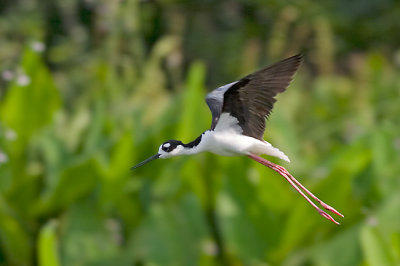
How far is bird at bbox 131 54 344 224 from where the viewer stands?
2.30ft

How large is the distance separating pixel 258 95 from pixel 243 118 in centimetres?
4

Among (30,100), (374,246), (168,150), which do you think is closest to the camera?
(168,150)

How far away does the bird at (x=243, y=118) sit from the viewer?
700 millimetres

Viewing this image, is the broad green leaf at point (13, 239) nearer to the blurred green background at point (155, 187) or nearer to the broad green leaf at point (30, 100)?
the blurred green background at point (155, 187)

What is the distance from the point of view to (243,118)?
0.77 meters

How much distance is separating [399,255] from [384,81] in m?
2.40

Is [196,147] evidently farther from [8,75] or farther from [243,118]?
[8,75]

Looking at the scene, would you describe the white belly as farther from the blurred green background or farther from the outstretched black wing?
the blurred green background

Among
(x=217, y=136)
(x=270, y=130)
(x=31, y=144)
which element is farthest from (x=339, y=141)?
(x=217, y=136)

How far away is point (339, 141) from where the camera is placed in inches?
155

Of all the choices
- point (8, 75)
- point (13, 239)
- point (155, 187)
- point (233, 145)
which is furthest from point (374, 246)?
point (8, 75)

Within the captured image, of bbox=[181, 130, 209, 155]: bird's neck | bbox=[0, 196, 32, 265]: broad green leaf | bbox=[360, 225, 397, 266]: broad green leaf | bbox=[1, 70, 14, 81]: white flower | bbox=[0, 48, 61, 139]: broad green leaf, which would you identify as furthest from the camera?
bbox=[1, 70, 14, 81]: white flower

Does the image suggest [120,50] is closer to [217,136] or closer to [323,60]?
[323,60]

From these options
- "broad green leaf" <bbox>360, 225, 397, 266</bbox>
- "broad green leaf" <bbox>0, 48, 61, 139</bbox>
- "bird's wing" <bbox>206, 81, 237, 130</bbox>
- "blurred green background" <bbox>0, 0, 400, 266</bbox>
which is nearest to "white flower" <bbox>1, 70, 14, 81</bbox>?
"blurred green background" <bbox>0, 0, 400, 266</bbox>
